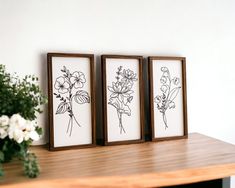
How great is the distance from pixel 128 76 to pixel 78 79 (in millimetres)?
245

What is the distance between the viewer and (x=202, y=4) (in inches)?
59.3

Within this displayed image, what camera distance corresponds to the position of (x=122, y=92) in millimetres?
1294

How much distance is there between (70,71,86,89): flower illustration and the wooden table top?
290mm

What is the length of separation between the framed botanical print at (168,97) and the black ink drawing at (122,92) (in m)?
0.11

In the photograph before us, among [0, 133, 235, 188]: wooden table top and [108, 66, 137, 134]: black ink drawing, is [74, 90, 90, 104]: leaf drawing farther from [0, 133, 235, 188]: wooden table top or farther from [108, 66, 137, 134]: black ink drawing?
[0, 133, 235, 188]: wooden table top

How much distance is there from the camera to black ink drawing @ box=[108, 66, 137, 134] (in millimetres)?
1277

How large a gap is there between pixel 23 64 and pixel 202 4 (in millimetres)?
1007

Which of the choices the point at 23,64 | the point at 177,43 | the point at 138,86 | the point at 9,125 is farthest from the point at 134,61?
the point at 9,125

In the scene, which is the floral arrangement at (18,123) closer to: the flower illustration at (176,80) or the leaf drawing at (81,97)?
the leaf drawing at (81,97)

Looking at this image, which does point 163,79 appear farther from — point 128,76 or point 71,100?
point 71,100

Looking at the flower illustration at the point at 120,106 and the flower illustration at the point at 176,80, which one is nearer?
the flower illustration at the point at 120,106

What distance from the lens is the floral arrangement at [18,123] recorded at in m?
0.87

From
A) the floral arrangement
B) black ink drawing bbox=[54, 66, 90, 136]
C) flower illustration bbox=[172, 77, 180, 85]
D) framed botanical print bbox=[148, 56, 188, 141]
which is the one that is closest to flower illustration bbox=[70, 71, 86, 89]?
black ink drawing bbox=[54, 66, 90, 136]

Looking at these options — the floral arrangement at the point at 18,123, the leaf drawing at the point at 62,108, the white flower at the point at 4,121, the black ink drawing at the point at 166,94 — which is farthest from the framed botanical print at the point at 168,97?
the white flower at the point at 4,121
